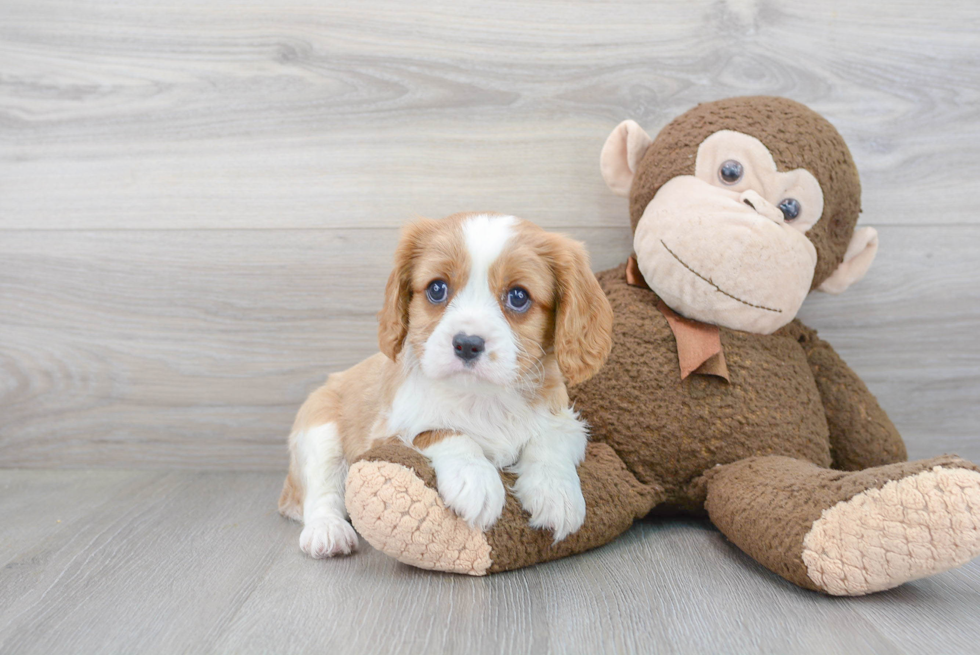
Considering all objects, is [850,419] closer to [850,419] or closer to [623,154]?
[850,419]

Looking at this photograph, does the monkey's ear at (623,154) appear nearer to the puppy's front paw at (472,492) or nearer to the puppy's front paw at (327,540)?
the puppy's front paw at (472,492)

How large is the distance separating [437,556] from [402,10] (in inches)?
60.8

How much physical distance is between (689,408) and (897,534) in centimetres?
52

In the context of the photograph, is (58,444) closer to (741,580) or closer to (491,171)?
(491,171)

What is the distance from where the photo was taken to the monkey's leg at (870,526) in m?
1.15

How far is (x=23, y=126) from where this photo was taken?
6.98ft

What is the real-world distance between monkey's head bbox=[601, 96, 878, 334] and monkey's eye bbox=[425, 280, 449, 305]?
1.74 ft

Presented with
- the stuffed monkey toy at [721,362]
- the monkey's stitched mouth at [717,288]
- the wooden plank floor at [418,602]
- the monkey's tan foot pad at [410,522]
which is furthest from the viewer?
the monkey's stitched mouth at [717,288]

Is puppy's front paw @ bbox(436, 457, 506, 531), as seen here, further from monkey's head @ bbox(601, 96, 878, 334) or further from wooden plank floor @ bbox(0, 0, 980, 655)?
wooden plank floor @ bbox(0, 0, 980, 655)

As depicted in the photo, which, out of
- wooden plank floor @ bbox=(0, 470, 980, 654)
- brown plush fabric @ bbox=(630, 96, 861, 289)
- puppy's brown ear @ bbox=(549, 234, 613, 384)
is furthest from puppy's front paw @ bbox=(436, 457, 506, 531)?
brown plush fabric @ bbox=(630, 96, 861, 289)

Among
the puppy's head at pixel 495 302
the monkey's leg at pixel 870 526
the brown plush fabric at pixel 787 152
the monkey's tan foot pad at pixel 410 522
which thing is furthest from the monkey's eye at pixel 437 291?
the monkey's leg at pixel 870 526

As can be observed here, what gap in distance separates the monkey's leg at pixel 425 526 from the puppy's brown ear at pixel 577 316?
0.93 ft

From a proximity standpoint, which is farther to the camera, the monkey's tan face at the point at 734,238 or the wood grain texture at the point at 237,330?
the wood grain texture at the point at 237,330

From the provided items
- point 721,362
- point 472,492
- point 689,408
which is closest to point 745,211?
point 721,362
